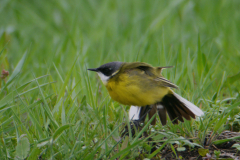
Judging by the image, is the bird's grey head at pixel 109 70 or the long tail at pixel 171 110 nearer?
the long tail at pixel 171 110

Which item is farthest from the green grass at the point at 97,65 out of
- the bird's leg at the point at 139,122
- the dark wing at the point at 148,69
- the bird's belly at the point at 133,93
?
the dark wing at the point at 148,69

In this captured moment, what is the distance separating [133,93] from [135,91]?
0.04 metres

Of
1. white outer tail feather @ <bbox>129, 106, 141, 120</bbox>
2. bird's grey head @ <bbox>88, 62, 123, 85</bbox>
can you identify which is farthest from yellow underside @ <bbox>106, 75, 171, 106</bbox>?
white outer tail feather @ <bbox>129, 106, 141, 120</bbox>

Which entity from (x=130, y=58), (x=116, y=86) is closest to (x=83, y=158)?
(x=116, y=86)

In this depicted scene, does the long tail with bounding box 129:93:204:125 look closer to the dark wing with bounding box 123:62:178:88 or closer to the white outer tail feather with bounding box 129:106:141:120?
the white outer tail feather with bounding box 129:106:141:120

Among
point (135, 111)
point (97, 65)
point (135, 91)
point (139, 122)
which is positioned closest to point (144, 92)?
point (135, 91)

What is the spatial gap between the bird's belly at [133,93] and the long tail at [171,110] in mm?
198

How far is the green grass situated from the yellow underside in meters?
Answer: 0.26

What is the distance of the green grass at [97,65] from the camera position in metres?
3.20

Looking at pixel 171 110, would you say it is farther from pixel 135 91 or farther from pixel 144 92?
pixel 135 91

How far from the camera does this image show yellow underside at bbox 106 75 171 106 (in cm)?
383

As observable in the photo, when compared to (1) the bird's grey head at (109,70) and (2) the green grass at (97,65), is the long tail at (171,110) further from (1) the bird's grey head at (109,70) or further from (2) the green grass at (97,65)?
(1) the bird's grey head at (109,70)

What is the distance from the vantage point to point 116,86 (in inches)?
155

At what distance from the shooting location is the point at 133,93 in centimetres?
383
